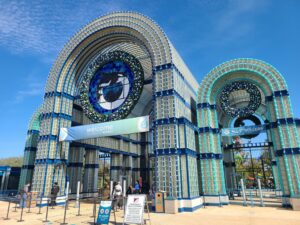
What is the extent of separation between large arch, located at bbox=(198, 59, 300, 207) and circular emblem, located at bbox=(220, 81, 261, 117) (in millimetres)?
435

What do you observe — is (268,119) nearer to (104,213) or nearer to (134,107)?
(134,107)

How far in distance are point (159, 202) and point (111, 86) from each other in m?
13.1

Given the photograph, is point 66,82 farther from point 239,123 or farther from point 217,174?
point 239,123

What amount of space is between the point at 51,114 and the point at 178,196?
15.2 m

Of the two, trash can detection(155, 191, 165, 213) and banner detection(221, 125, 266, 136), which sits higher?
banner detection(221, 125, 266, 136)

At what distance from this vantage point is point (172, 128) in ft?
56.6

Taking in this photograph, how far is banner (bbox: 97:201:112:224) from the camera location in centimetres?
1105

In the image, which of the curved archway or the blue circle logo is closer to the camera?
the blue circle logo

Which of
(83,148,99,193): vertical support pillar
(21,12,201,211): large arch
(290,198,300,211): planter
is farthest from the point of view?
(83,148,99,193): vertical support pillar

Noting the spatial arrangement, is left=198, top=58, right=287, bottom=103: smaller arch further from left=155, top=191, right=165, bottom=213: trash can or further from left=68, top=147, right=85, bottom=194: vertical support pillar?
left=68, top=147, right=85, bottom=194: vertical support pillar

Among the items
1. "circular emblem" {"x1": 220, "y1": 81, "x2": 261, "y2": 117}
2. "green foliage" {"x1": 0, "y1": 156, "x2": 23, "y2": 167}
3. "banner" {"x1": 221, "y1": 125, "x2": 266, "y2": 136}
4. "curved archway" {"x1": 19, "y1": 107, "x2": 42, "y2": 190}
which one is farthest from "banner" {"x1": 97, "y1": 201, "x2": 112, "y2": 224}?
"green foliage" {"x1": 0, "y1": 156, "x2": 23, "y2": 167}

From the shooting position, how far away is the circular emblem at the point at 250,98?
72.3 ft

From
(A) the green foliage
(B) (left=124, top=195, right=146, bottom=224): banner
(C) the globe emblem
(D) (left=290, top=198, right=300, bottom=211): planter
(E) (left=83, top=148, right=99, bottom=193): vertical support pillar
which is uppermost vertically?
(C) the globe emblem

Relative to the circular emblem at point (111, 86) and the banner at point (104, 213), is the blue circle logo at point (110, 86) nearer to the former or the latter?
the circular emblem at point (111, 86)
